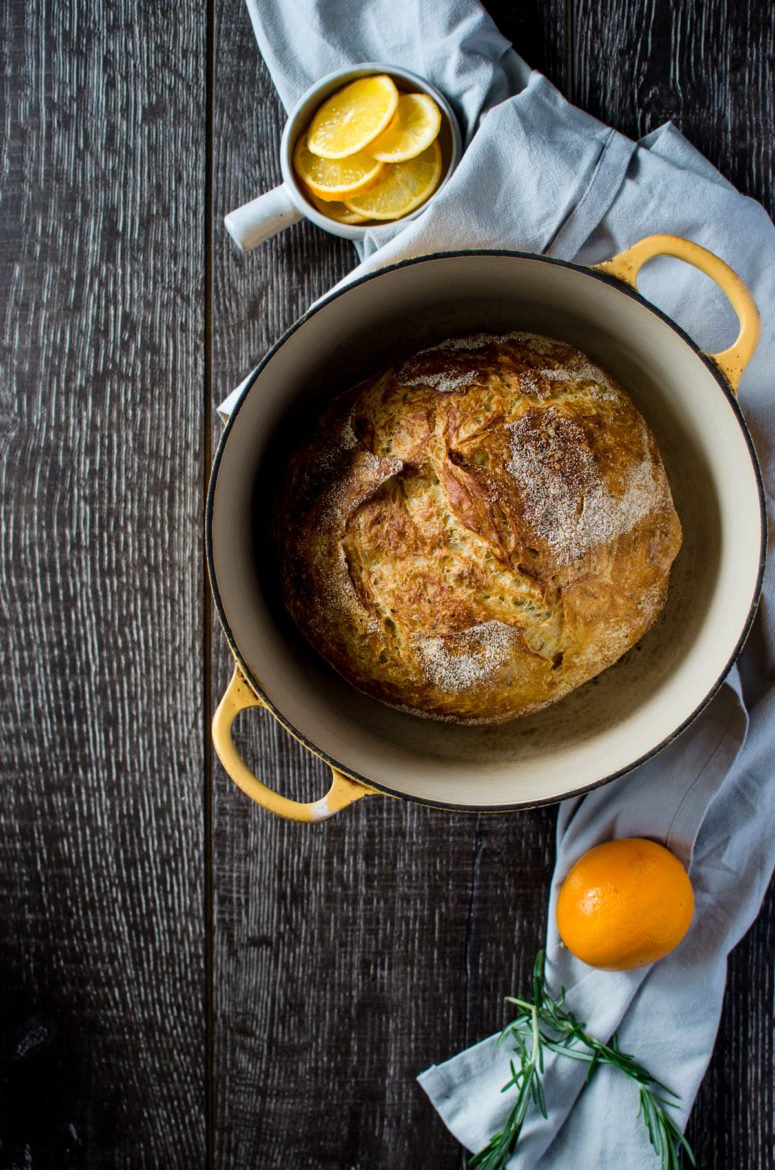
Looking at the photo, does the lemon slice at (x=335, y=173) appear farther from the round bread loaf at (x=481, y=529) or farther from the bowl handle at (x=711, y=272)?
the bowl handle at (x=711, y=272)

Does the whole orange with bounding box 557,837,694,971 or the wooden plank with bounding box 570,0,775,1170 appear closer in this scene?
the whole orange with bounding box 557,837,694,971

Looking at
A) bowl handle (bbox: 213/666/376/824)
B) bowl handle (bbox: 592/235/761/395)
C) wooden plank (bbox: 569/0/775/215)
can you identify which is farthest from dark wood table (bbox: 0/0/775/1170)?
bowl handle (bbox: 592/235/761/395)

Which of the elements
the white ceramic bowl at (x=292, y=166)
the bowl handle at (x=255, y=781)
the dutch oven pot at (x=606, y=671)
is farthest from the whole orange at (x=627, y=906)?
the white ceramic bowl at (x=292, y=166)

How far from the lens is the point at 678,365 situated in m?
1.04

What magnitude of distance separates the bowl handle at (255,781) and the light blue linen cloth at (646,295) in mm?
387

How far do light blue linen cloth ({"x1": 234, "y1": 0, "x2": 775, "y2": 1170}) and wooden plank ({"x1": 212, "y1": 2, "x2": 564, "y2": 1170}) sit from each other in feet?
0.20

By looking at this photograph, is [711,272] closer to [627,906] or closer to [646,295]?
[646,295]

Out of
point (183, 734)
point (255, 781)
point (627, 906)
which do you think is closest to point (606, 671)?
point (627, 906)

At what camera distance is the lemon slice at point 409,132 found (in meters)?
1.11

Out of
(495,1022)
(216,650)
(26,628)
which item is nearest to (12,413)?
(26,628)

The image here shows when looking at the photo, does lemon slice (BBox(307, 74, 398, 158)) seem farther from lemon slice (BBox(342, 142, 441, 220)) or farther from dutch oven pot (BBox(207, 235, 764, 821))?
dutch oven pot (BBox(207, 235, 764, 821))

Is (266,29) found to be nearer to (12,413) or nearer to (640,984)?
(12,413)

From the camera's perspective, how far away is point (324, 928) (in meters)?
1.30

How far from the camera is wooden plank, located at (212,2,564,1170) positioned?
49.9 inches
